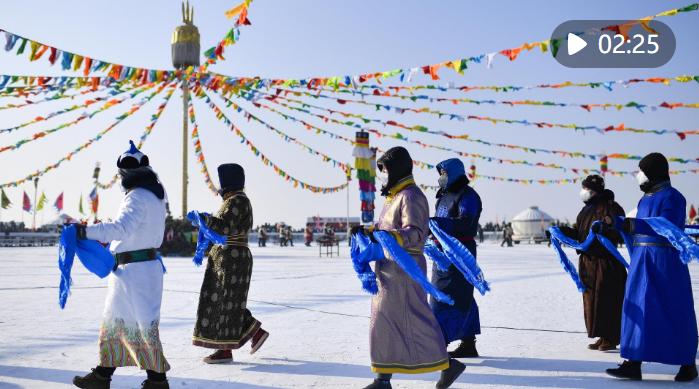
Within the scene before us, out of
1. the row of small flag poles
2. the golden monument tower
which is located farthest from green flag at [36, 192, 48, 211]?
the golden monument tower

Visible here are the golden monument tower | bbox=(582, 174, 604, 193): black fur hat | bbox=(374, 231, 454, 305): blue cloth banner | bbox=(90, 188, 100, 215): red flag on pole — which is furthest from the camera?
bbox=(90, 188, 100, 215): red flag on pole

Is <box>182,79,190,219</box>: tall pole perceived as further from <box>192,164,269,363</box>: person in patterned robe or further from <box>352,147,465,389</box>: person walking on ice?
<box>352,147,465,389</box>: person walking on ice

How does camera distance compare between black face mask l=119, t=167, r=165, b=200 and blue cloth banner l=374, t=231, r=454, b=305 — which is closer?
blue cloth banner l=374, t=231, r=454, b=305

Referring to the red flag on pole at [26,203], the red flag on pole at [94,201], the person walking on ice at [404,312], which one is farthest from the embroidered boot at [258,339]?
the red flag on pole at [26,203]

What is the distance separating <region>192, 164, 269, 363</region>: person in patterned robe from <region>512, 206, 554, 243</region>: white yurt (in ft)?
149

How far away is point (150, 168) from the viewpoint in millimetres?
4484

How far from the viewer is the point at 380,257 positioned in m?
4.22

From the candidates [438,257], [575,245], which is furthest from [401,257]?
[575,245]

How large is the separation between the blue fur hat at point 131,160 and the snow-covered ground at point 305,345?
1.58 m

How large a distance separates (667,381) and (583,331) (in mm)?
2112

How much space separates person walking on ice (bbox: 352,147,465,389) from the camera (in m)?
4.18

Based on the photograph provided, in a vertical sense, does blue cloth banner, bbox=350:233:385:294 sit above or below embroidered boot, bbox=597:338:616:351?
above

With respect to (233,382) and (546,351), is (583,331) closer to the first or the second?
(546,351)

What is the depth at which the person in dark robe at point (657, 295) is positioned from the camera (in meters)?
4.75
